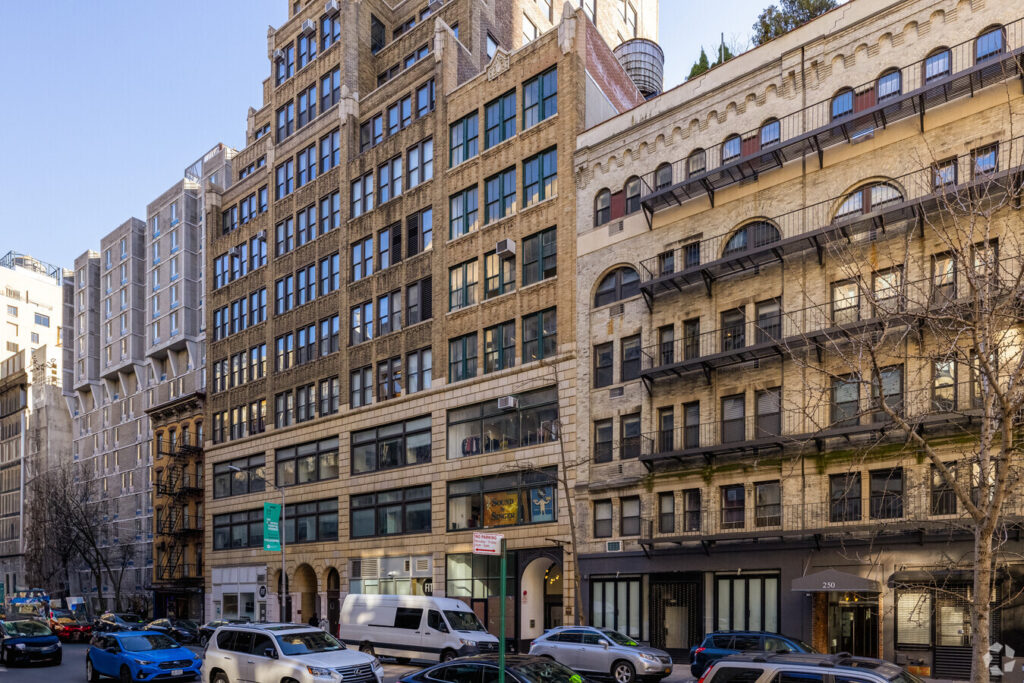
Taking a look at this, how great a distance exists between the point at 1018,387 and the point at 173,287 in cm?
7467

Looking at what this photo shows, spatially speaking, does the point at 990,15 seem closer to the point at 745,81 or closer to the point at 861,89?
the point at 861,89

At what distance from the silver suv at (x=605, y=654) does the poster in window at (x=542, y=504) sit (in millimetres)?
9710

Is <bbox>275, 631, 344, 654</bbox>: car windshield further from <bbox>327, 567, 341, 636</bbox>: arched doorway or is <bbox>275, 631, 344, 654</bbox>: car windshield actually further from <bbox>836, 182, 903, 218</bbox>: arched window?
<bbox>327, 567, 341, 636</bbox>: arched doorway

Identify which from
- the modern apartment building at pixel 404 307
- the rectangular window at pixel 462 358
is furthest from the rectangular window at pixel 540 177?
the rectangular window at pixel 462 358

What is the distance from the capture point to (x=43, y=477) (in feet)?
278

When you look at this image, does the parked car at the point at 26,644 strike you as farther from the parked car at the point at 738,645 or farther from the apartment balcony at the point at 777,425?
the parked car at the point at 738,645

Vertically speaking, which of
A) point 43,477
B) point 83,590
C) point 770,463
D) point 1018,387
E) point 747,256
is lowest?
point 83,590

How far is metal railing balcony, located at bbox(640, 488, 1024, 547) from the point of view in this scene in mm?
26047

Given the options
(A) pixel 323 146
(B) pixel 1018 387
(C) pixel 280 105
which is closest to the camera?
(B) pixel 1018 387

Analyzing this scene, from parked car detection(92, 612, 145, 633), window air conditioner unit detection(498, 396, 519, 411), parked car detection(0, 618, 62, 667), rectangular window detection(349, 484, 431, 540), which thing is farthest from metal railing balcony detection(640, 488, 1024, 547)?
parked car detection(92, 612, 145, 633)

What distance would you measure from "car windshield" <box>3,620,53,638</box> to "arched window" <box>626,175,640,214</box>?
26893mm

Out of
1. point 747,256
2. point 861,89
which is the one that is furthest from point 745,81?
point 747,256

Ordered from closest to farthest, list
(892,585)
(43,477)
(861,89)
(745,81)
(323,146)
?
(892,585) → (861,89) → (745,81) → (323,146) → (43,477)

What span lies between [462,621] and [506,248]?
1666cm
